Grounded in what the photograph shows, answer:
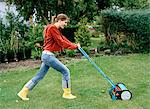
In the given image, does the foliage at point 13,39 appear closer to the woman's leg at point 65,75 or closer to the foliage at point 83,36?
the foliage at point 83,36

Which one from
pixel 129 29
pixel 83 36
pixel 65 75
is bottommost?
pixel 65 75

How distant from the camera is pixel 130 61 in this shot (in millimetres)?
11570

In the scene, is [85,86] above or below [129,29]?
below

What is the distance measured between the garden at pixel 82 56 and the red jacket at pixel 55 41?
981 millimetres

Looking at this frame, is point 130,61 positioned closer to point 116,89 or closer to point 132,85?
point 132,85

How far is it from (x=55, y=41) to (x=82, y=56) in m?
5.77

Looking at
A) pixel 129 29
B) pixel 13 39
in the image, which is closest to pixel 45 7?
pixel 13 39

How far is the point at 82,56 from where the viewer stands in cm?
1283

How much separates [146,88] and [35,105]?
242cm

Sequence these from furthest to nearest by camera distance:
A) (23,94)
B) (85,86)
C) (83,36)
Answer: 1. (83,36)
2. (85,86)
3. (23,94)

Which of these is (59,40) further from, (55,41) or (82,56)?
(82,56)

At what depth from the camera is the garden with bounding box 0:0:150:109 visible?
729 cm

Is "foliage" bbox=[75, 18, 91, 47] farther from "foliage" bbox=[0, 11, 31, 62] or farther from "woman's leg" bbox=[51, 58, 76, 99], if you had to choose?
"woman's leg" bbox=[51, 58, 76, 99]

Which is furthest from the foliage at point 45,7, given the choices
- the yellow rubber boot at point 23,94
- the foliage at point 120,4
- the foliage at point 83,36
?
the yellow rubber boot at point 23,94
